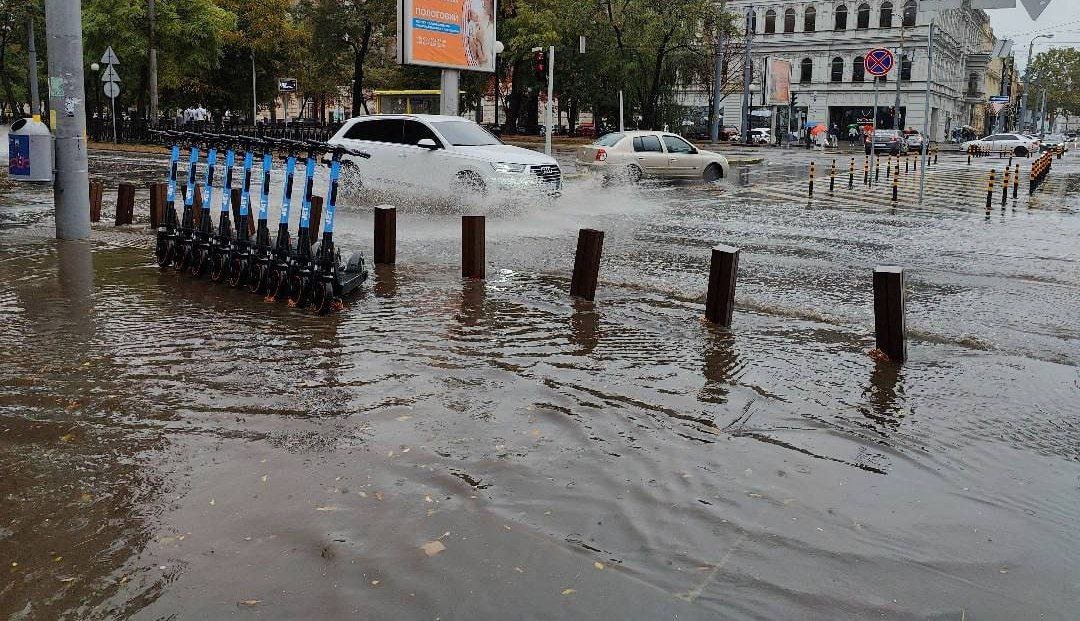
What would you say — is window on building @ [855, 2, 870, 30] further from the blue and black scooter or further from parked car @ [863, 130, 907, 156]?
the blue and black scooter

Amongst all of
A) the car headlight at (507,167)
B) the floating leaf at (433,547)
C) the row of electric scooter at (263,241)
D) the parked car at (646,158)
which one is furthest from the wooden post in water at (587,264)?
the parked car at (646,158)

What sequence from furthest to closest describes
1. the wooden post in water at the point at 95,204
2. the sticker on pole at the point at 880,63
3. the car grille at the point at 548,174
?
the sticker on pole at the point at 880,63 → the car grille at the point at 548,174 → the wooden post in water at the point at 95,204

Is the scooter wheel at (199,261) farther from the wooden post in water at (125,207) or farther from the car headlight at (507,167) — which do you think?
the car headlight at (507,167)

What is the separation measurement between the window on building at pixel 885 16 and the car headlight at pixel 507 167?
2742 inches

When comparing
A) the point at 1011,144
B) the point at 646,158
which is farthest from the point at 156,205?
the point at 1011,144

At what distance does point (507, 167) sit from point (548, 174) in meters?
0.91

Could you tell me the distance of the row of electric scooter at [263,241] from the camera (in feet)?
29.1

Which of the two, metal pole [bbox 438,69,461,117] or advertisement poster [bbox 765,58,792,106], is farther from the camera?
advertisement poster [bbox 765,58,792,106]

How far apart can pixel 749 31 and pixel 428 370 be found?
6449cm

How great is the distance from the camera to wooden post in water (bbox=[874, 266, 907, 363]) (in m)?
7.53

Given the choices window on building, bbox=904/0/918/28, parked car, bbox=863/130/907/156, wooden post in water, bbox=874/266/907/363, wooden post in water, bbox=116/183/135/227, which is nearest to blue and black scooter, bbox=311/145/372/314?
wooden post in water, bbox=874/266/907/363

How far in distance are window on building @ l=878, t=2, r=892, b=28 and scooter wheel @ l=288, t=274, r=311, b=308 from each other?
3091 inches

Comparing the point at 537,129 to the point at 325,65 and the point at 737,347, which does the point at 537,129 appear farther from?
the point at 737,347

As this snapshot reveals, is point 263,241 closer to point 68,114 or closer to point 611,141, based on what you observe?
point 68,114
